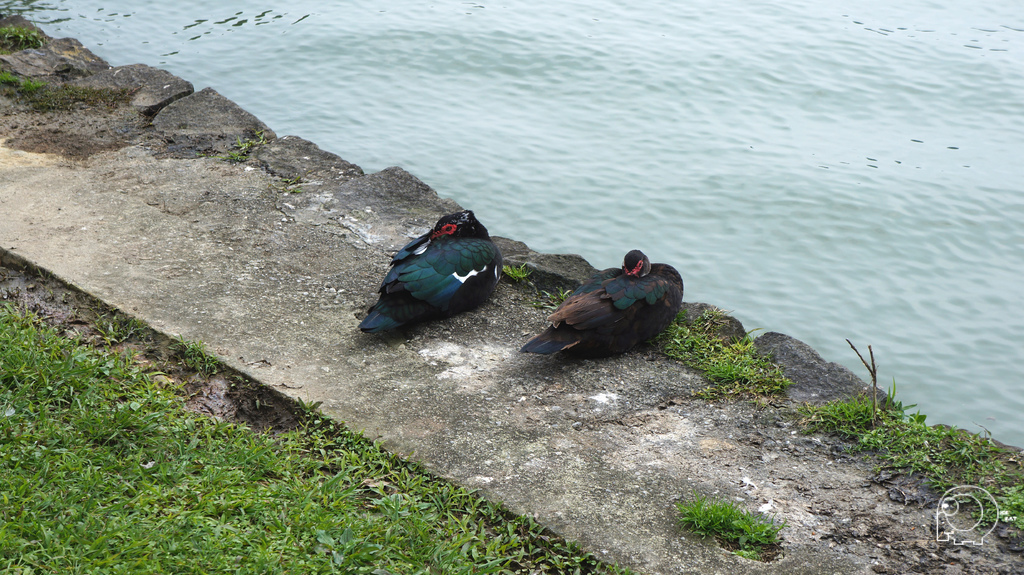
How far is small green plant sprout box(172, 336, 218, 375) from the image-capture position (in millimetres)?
3705

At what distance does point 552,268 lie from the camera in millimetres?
5105

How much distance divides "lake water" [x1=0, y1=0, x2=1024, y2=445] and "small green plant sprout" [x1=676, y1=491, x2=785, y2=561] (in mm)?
3071

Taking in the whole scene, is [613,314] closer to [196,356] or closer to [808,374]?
[808,374]

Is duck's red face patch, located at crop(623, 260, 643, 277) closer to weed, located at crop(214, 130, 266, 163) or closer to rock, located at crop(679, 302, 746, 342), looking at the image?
rock, located at crop(679, 302, 746, 342)

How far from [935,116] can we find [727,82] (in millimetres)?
2596

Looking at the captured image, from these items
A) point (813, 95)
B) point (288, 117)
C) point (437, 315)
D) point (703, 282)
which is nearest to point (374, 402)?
point (437, 315)

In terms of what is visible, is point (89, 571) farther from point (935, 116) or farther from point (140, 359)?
point (935, 116)

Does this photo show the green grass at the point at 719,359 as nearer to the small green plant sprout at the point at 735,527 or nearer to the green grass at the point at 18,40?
the small green plant sprout at the point at 735,527

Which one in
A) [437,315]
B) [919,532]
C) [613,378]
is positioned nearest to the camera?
[919,532]

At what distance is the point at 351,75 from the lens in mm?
11070

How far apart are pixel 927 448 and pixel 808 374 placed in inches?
30.6

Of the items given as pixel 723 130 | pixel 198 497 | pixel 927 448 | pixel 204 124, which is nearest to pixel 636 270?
pixel 927 448

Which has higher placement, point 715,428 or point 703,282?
point 715,428

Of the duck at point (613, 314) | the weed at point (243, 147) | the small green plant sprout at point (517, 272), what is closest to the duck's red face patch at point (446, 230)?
the small green plant sprout at point (517, 272)
